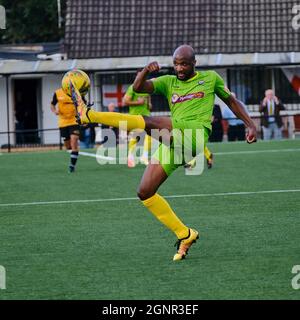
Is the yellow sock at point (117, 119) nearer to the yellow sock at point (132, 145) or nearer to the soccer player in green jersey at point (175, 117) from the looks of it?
the soccer player in green jersey at point (175, 117)

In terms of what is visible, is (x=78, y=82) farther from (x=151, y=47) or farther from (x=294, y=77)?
(x=151, y=47)

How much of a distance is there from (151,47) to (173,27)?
121 cm

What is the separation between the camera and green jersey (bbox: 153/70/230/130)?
10.7 m

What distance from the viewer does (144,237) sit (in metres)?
11.8

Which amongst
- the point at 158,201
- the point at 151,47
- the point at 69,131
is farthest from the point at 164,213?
the point at 151,47

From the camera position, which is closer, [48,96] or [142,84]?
[142,84]

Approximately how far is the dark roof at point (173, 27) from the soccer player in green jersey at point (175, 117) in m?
29.5

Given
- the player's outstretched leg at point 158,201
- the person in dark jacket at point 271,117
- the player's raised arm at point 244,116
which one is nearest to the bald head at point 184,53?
the player's raised arm at point 244,116

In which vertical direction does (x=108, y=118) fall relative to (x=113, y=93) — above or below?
above

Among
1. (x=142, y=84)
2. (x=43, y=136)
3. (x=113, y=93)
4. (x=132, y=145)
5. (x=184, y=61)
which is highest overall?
(x=184, y=61)

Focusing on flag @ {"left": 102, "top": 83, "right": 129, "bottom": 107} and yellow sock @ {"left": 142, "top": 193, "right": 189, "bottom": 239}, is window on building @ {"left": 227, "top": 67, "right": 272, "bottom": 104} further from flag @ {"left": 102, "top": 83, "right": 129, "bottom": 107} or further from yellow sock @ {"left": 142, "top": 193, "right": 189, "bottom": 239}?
yellow sock @ {"left": 142, "top": 193, "right": 189, "bottom": 239}

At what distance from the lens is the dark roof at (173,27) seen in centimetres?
4047

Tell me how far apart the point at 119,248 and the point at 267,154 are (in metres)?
14.3
